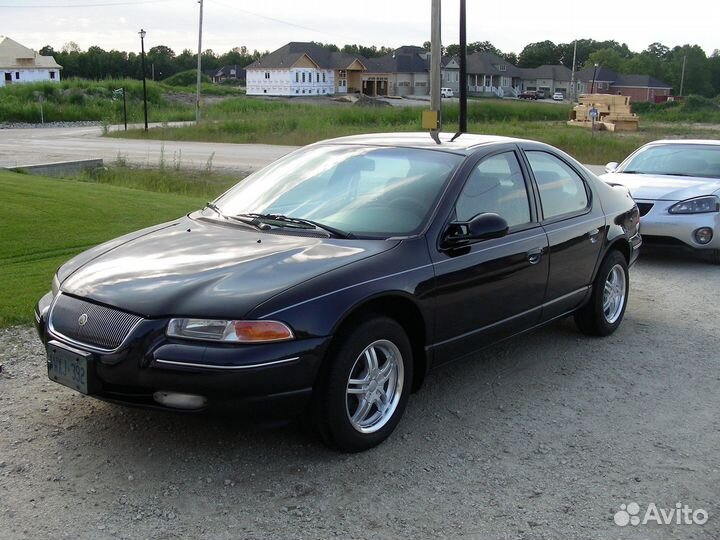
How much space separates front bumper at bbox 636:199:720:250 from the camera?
947 cm

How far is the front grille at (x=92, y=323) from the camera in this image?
389 cm

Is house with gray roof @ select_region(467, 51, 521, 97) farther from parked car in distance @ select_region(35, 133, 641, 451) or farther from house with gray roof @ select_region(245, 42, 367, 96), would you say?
parked car in distance @ select_region(35, 133, 641, 451)

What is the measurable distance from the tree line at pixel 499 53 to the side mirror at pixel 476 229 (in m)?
122

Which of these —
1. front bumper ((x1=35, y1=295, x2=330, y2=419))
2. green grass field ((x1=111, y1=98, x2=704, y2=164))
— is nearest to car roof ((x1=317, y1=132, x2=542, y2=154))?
front bumper ((x1=35, y1=295, x2=330, y2=419))

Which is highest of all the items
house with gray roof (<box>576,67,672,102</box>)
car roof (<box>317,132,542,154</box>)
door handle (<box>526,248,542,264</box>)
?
house with gray roof (<box>576,67,672,102</box>)

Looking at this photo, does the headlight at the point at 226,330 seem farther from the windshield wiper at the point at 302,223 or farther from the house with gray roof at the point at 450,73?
the house with gray roof at the point at 450,73

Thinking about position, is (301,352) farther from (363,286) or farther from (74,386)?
(74,386)

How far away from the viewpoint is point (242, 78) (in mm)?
147500

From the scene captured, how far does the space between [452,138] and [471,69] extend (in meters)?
124

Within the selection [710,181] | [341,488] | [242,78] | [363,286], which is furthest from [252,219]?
[242,78]

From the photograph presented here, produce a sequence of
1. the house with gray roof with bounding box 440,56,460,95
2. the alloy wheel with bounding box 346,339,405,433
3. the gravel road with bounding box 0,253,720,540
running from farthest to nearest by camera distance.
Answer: the house with gray roof with bounding box 440,56,460,95
the alloy wheel with bounding box 346,339,405,433
the gravel road with bounding box 0,253,720,540

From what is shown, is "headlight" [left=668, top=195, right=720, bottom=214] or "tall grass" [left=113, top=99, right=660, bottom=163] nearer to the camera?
"headlight" [left=668, top=195, right=720, bottom=214]

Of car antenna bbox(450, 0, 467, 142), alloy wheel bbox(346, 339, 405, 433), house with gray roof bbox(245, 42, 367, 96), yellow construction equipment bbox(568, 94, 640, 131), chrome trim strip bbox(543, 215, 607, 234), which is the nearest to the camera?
alloy wheel bbox(346, 339, 405, 433)

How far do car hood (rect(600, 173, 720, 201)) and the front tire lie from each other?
6378 mm
